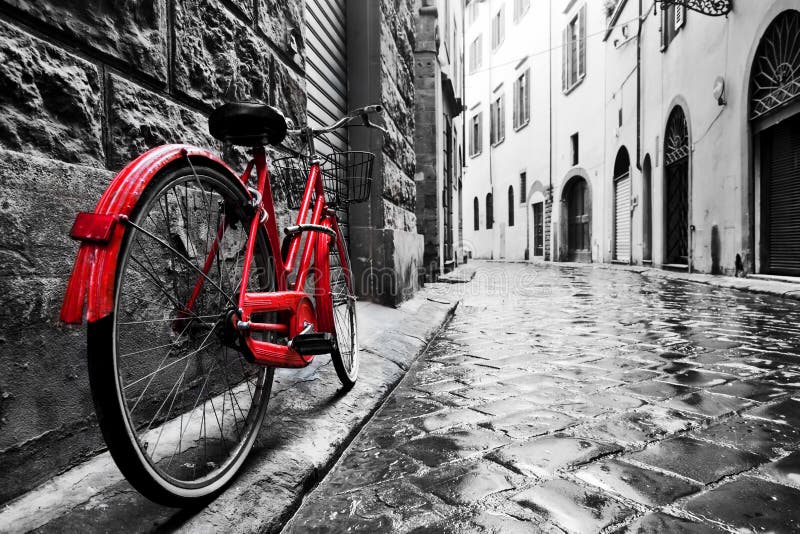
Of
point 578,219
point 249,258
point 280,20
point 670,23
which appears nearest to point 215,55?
point 280,20

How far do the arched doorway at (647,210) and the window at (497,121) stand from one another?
11.9 meters

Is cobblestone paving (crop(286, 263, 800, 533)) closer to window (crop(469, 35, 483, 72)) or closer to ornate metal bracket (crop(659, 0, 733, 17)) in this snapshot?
ornate metal bracket (crop(659, 0, 733, 17))

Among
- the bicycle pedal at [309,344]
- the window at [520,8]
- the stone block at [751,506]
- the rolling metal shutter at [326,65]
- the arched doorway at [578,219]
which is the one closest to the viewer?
the stone block at [751,506]

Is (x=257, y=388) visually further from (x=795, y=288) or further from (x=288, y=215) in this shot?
(x=795, y=288)

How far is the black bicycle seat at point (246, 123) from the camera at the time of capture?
1698 millimetres

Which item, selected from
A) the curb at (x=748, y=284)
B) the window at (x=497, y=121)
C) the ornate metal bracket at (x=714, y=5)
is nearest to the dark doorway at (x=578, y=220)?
the window at (x=497, y=121)

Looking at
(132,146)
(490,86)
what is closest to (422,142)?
(132,146)

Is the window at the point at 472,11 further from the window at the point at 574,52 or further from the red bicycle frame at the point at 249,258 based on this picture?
the red bicycle frame at the point at 249,258

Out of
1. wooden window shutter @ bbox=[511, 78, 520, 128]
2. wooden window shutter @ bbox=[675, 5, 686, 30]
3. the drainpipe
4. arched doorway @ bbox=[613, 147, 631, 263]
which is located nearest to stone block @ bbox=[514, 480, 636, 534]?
wooden window shutter @ bbox=[675, 5, 686, 30]

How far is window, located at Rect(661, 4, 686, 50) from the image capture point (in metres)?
10.9

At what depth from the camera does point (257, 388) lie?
6.02ft

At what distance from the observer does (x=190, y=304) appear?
1.54m

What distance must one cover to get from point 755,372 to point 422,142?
281 inches

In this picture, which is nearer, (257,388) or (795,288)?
(257,388)
